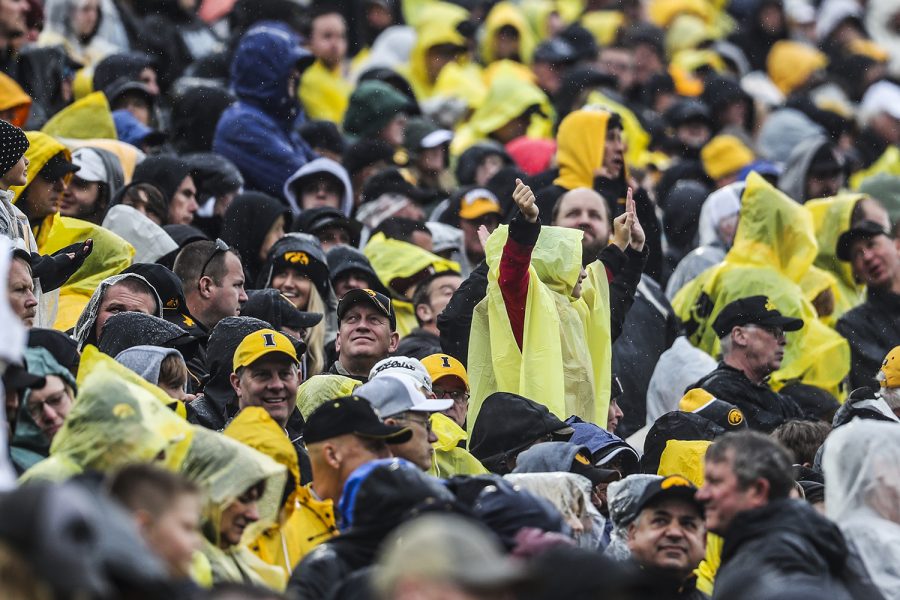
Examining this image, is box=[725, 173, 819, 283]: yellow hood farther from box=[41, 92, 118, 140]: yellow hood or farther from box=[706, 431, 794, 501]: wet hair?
box=[706, 431, 794, 501]: wet hair

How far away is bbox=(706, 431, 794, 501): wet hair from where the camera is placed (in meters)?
7.43

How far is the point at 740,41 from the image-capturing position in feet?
74.9

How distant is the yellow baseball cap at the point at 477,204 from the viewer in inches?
526

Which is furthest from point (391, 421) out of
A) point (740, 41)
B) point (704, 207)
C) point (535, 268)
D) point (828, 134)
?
point (740, 41)

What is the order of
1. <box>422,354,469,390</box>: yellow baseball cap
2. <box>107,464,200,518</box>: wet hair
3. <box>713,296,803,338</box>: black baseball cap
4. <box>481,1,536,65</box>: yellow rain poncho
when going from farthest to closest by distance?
<box>481,1,536,65</box>: yellow rain poncho < <box>713,296,803,338</box>: black baseball cap < <box>422,354,469,390</box>: yellow baseball cap < <box>107,464,200,518</box>: wet hair

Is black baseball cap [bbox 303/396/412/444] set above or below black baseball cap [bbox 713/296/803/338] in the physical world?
above

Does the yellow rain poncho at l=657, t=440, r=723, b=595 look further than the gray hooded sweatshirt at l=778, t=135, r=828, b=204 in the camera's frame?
No

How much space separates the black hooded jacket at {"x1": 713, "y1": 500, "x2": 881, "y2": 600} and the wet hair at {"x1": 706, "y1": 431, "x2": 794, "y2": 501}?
0.12 meters

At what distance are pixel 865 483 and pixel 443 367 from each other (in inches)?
114

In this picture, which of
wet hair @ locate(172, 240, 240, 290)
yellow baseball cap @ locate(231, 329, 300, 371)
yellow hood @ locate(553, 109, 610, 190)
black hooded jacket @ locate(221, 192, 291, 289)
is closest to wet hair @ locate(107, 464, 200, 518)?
yellow baseball cap @ locate(231, 329, 300, 371)

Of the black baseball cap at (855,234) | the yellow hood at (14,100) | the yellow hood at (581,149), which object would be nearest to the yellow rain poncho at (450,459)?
the yellow hood at (581,149)

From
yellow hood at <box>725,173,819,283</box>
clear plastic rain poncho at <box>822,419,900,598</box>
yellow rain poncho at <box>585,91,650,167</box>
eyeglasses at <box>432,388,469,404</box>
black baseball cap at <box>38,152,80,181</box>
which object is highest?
black baseball cap at <box>38,152,80,181</box>

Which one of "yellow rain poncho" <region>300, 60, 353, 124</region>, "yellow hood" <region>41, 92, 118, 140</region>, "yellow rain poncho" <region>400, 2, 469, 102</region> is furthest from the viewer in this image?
"yellow rain poncho" <region>400, 2, 469, 102</region>

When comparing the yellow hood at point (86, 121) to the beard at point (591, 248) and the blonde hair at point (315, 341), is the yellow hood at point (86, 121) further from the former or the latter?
the beard at point (591, 248)
